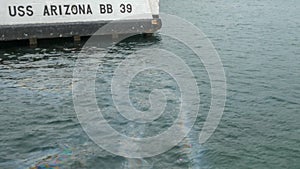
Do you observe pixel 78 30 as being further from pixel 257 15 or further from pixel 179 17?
pixel 257 15

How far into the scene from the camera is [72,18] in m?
22.8

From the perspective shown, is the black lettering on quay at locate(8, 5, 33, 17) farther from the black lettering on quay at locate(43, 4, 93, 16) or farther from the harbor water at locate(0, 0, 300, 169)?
the harbor water at locate(0, 0, 300, 169)

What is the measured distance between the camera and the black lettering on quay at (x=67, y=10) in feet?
72.7

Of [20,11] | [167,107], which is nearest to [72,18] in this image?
[20,11]

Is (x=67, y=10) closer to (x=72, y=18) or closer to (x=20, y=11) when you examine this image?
(x=72, y=18)

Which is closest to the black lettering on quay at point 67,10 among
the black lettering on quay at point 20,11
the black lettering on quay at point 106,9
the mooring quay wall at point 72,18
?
the mooring quay wall at point 72,18

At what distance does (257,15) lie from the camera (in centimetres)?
3647

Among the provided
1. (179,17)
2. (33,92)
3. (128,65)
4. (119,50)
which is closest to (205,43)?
(119,50)

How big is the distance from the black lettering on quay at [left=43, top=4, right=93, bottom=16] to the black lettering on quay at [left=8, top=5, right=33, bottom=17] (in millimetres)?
809

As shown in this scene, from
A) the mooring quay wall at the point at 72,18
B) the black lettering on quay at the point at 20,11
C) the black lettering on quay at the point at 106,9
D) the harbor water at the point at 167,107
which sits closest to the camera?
the harbor water at the point at 167,107

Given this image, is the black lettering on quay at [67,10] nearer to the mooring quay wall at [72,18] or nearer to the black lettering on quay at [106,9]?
the mooring quay wall at [72,18]

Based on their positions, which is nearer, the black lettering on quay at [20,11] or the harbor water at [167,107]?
the harbor water at [167,107]

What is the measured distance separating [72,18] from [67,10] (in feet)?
1.68

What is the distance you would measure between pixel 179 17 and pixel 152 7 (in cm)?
1113
